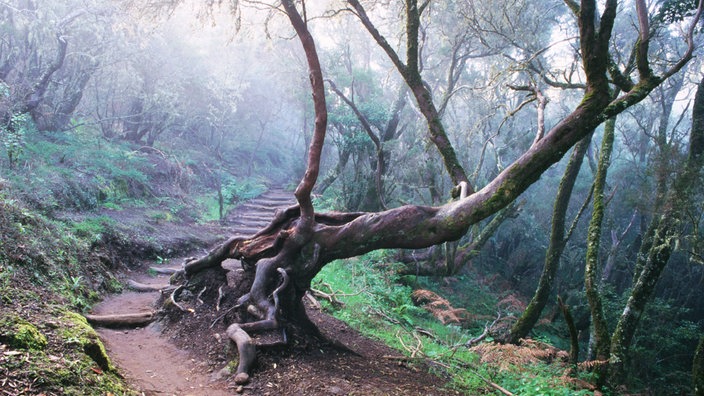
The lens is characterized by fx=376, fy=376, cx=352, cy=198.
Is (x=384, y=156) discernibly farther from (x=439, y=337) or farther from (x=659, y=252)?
(x=659, y=252)

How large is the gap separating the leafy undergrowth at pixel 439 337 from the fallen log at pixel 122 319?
348 cm

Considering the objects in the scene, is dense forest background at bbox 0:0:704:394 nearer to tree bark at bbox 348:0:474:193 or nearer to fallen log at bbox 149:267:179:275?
tree bark at bbox 348:0:474:193

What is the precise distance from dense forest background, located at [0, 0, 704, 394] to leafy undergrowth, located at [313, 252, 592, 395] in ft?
0.75

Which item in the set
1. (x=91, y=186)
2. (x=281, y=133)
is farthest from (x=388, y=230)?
(x=281, y=133)

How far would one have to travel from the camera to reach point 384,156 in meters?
14.2

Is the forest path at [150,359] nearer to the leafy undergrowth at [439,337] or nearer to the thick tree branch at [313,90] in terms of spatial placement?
the thick tree branch at [313,90]

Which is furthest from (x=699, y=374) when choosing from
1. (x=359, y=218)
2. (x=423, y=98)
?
(x=423, y=98)

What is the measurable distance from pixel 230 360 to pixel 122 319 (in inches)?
91.8

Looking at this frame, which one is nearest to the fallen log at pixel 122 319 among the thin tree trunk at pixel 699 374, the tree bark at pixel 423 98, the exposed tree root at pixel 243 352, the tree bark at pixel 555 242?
the exposed tree root at pixel 243 352

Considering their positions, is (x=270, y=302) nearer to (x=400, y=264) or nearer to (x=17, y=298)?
(x=17, y=298)

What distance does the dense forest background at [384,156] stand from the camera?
7.69 m

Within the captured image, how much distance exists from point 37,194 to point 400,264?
30.1 feet

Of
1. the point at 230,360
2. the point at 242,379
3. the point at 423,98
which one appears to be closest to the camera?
the point at 242,379

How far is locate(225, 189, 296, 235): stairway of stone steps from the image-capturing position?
14.7 metres
